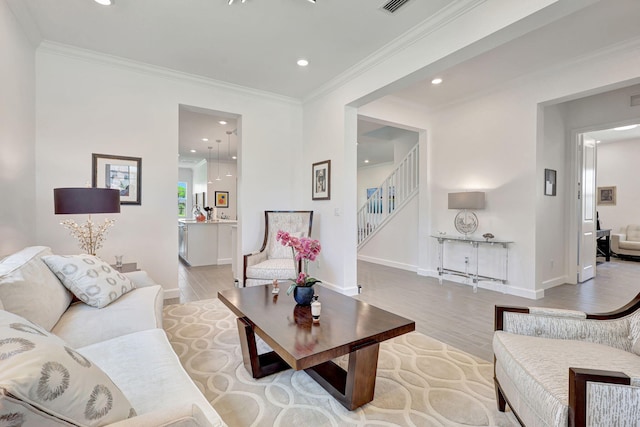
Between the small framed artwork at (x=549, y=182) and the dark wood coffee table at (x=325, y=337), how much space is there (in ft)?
11.9

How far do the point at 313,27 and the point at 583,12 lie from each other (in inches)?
95.9

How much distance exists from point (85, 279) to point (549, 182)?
17.8 ft

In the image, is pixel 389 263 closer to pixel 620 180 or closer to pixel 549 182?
pixel 549 182

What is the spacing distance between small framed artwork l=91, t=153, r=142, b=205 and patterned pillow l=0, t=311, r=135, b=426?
3.23 meters

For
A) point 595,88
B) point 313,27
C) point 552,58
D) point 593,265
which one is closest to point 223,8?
point 313,27

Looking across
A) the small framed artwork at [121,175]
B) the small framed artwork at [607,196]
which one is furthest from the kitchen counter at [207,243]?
the small framed artwork at [607,196]

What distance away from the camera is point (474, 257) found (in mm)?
4715

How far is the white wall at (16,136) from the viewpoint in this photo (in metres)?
2.45

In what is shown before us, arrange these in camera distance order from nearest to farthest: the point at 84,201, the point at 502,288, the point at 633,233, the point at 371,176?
the point at 84,201 → the point at 502,288 → the point at 633,233 → the point at 371,176

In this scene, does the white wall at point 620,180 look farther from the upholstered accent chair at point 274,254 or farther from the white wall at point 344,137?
the upholstered accent chair at point 274,254

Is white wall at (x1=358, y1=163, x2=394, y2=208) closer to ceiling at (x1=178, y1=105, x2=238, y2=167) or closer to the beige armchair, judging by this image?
ceiling at (x1=178, y1=105, x2=238, y2=167)

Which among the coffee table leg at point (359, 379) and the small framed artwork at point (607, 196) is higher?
the small framed artwork at point (607, 196)

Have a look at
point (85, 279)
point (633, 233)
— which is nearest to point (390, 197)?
point (85, 279)

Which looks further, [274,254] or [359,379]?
[274,254]
